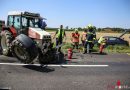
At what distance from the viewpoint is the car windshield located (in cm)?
1402

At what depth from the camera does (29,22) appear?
46.4 ft

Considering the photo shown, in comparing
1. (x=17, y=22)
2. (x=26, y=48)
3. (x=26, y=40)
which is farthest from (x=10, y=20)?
(x=26, y=48)

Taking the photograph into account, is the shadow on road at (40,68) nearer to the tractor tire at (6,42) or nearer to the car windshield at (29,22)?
the tractor tire at (6,42)

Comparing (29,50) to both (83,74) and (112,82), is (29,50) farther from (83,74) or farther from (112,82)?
(112,82)

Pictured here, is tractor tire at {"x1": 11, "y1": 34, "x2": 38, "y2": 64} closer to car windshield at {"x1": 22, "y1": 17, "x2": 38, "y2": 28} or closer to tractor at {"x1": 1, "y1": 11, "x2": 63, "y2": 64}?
tractor at {"x1": 1, "y1": 11, "x2": 63, "y2": 64}

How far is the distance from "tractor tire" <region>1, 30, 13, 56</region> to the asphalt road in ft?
3.72

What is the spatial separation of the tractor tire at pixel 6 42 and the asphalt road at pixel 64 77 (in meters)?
1.13

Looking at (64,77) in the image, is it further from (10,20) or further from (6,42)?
(10,20)

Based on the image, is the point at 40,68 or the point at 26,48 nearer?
the point at 26,48

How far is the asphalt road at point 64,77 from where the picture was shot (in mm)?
8656

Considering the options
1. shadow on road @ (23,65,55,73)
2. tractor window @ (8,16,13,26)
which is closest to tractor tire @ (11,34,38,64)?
shadow on road @ (23,65,55,73)

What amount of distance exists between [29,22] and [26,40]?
3.01m

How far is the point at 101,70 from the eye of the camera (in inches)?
452

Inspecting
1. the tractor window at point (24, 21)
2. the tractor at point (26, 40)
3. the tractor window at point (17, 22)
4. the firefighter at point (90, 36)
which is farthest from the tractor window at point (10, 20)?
the firefighter at point (90, 36)
